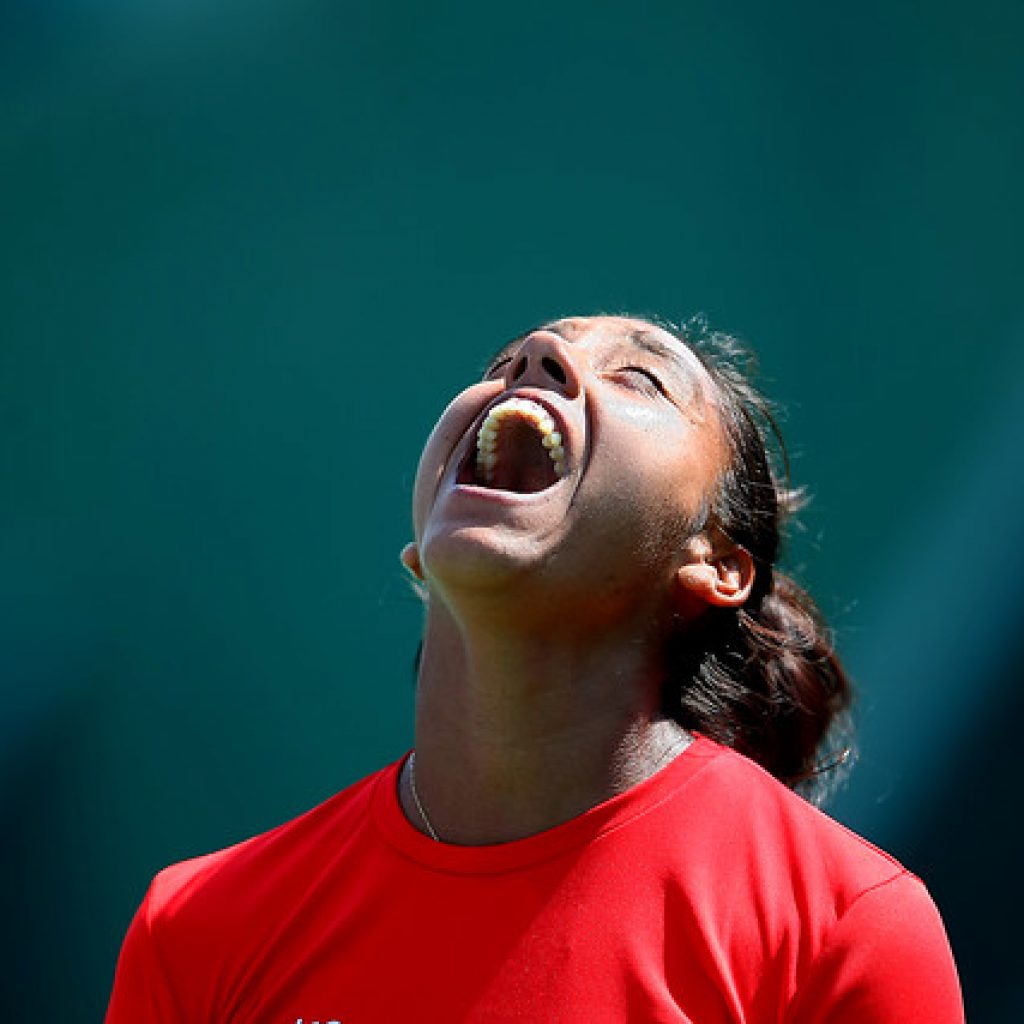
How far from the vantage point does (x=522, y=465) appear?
5.87 ft

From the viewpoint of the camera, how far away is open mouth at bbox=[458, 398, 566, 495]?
1593 mm

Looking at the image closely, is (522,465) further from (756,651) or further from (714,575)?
(756,651)

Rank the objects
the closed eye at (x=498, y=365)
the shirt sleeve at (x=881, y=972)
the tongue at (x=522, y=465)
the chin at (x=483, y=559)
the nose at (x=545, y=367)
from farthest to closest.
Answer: the closed eye at (x=498, y=365) → the tongue at (x=522, y=465) → the nose at (x=545, y=367) → the chin at (x=483, y=559) → the shirt sleeve at (x=881, y=972)

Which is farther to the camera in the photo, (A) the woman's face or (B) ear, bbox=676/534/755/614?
(B) ear, bbox=676/534/755/614

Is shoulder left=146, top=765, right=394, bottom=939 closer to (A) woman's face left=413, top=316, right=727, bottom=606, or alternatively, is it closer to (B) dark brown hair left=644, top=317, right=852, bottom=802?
(A) woman's face left=413, top=316, right=727, bottom=606

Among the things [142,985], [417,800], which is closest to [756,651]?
[417,800]

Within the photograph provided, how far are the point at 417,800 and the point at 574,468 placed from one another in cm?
45

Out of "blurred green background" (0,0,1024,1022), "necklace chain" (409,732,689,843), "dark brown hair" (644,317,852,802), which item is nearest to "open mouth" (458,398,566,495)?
"dark brown hair" (644,317,852,802)

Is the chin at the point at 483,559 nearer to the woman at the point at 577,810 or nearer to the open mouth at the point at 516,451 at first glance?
the woman at the point at 577,810

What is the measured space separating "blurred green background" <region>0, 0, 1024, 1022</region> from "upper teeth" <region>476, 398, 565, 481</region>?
1.01 m

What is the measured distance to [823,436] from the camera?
8.53 ft

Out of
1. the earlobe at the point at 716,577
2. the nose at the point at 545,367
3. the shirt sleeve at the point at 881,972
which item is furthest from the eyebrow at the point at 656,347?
the shirt sleeve at the point at 881,972

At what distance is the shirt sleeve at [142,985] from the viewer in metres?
1.52

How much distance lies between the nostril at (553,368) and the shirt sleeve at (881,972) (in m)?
0.71
